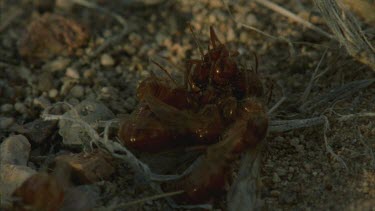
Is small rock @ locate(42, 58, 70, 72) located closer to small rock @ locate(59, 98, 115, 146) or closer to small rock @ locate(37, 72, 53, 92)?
small rock @ locate(37, 72, 53, 92)

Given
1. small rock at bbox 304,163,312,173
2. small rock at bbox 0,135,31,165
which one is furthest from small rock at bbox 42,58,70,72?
small rock at bbox 304,163,312,173

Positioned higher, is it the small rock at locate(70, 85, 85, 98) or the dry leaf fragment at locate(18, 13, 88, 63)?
the dry leaf fragment at locate(18, 13, 88, 63)

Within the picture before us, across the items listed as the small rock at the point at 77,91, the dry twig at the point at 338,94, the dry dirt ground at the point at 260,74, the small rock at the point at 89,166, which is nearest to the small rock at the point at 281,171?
the dry dirt ground at the point at 260,74

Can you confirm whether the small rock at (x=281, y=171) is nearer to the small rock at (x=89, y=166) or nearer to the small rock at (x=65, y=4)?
the small rock at (x=89, y=166)

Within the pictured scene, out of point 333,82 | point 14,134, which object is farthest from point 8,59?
point 333,82

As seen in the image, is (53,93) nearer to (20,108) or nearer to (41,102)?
(41,102)

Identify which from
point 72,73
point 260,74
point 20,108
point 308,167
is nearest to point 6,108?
point 20,108
